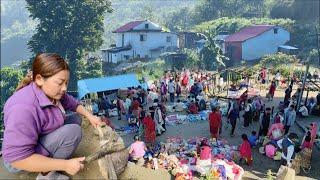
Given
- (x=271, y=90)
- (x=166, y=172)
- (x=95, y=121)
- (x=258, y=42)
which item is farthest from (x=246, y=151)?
(x=258, y=42)

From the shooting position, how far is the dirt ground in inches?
88.3

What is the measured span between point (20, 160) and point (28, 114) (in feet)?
0.76

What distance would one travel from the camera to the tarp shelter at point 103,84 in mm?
19781

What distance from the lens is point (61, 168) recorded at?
6.59 feet

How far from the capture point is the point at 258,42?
38.2m

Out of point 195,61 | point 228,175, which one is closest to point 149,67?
point 195,61

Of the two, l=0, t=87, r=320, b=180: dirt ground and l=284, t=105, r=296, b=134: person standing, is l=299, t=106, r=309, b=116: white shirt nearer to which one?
l=0, t=87, r=320, b=180: dirt ground

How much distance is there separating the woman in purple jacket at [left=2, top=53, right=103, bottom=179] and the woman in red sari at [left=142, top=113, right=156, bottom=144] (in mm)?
10900

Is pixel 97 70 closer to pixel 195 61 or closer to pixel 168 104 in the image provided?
pixel 195 61

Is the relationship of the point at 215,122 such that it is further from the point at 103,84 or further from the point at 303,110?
the point at 103,84

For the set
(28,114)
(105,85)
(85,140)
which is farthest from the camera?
(105,85)

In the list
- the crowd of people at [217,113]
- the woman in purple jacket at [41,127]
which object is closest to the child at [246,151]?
the crowd of people at [217,113]

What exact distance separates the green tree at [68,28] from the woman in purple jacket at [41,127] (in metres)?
35.2

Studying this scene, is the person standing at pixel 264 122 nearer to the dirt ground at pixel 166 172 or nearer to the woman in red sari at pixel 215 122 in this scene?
A: the dirt ground at pixel 166 172
